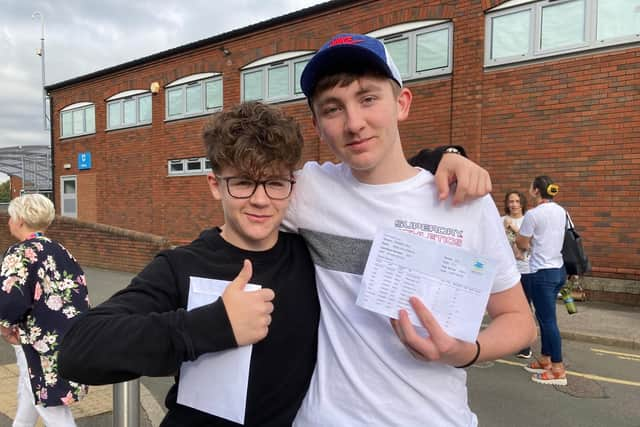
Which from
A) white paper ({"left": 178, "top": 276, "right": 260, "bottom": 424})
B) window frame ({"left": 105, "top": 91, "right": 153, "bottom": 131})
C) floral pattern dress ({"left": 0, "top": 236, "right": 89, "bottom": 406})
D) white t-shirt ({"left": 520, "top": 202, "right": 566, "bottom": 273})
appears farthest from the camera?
window frame ({"left": 105, "top": 91, "right": 153, "bottom": 131})

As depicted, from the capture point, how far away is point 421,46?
9453 millimetres

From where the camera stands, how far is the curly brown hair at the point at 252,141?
1320 millimetres

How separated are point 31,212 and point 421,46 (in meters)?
8.41

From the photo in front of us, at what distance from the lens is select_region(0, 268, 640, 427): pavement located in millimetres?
3512

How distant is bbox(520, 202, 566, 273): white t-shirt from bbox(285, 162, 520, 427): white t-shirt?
148 inches

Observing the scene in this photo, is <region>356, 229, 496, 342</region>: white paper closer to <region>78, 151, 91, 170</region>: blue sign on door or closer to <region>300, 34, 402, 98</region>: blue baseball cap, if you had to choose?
<region>300, 34, 402, 98</region>: blue baseball cap

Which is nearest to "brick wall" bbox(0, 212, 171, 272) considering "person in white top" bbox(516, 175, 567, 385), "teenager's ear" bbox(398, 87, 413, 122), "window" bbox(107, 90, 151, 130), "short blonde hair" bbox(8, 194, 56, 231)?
"window" bbox(107, 90, 151, 130)

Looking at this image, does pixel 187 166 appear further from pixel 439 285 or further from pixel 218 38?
pixel 439 285

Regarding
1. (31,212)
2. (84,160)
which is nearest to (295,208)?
(31,212)

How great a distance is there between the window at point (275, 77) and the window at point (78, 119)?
7.97m

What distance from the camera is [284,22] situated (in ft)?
37.6

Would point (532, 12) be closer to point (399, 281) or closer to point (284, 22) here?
point (284, 22)

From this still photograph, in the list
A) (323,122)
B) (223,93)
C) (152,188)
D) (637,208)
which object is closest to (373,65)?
(323,122)

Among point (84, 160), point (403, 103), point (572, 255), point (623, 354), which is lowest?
point (623, 354)
